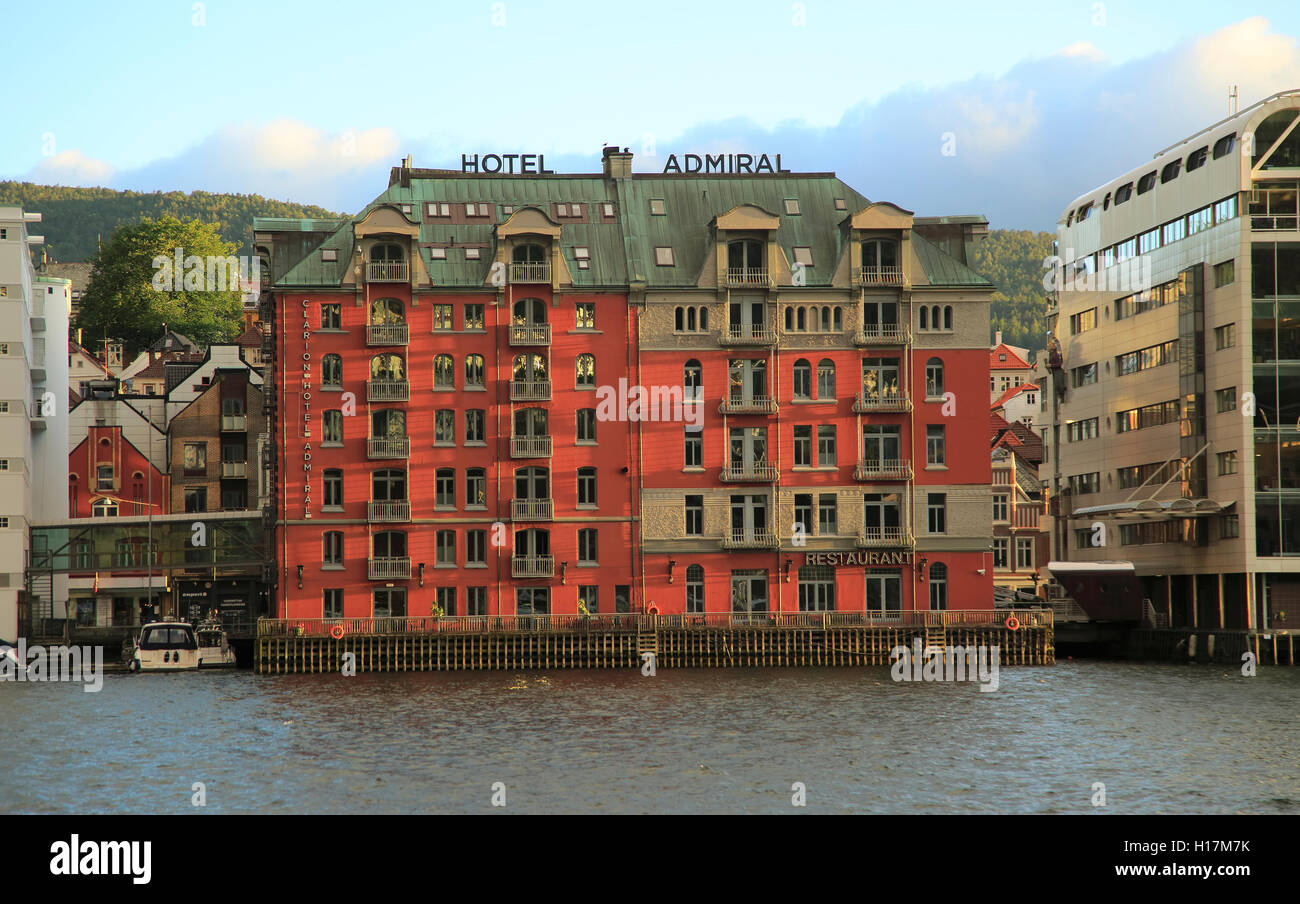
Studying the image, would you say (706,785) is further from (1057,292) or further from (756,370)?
(1057,292)

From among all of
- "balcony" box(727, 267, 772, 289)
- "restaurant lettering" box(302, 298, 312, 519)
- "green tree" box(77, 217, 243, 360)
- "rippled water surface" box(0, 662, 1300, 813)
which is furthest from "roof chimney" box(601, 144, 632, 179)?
"green tree" box(77, 217, 243, 360)

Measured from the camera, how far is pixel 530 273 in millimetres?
92750

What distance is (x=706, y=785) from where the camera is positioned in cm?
4753

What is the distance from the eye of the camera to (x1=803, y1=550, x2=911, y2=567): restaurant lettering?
9362 cm

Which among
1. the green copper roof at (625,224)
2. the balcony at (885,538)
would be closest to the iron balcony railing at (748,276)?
the green copper roof at (625,224)

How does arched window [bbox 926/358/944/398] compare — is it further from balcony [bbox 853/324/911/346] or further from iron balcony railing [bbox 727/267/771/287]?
iron balcony railing [bbox 727/267/771/287]

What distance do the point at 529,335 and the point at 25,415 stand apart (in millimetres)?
44324

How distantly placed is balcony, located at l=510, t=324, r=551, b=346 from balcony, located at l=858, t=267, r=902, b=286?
19107mm

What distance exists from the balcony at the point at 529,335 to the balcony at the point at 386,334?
20.4 ft

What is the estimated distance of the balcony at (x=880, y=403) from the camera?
3686 inches

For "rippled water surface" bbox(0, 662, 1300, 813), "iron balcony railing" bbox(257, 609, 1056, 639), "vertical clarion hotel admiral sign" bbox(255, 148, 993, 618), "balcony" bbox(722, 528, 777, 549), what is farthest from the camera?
"balcony" bbox(722, 528, 777, 549)

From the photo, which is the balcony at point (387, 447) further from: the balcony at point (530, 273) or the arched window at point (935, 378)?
the arched window at point (935, 378)

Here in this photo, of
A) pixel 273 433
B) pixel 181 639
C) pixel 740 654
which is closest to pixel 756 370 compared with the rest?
pixel 740 654

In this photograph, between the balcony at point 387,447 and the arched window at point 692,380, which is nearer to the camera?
the balcony at point 387,447
